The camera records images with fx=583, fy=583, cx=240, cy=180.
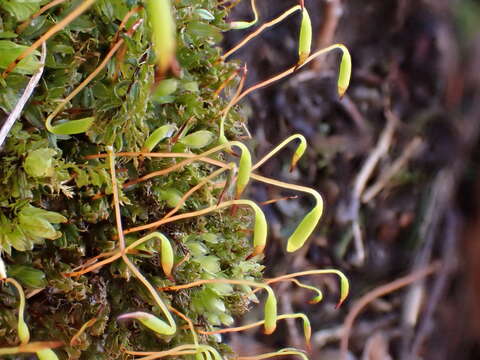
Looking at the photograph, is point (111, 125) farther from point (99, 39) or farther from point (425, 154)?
point (425, 154)

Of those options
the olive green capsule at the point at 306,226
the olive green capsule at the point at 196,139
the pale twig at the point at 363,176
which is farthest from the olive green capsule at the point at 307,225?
the pale twig at the point at 363,176

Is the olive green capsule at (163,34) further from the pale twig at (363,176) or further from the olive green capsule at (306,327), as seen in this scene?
the pale twig at (363,176)

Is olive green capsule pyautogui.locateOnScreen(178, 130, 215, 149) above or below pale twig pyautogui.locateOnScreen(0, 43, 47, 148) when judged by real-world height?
below

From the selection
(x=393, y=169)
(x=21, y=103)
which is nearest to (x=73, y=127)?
(x=21, y=103)

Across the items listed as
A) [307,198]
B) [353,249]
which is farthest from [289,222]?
[353,249]

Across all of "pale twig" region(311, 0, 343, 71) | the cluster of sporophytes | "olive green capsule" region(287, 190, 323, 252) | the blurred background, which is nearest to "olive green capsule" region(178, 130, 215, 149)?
the cluster of sporophytes

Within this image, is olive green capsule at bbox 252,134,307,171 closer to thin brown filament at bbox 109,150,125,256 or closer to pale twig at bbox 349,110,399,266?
thin brown filament at bbox 109,150,125,256
